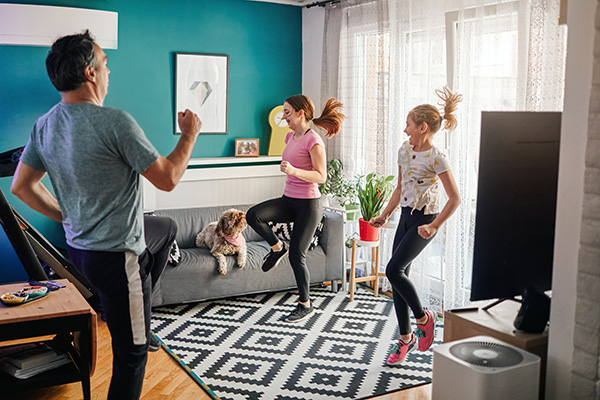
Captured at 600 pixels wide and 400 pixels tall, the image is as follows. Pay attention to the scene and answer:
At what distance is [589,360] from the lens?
206 cm

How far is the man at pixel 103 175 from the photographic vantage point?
2090 millimetres

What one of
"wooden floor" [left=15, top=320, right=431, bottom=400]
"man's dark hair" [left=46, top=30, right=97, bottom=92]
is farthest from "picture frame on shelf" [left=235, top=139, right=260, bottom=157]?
"man's dark hair" [left=46, top=30, right=97, bottom=92]

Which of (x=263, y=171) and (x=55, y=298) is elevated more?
(x=263, y=171)

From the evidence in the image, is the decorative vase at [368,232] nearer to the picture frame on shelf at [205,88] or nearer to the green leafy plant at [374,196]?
the green leafy plant at [374,196]

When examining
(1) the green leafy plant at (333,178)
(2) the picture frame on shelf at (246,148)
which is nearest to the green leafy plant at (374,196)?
(1) the green leafy plant at (333,178)

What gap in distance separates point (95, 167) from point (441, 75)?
2.87 m

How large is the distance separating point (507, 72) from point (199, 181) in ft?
9.05

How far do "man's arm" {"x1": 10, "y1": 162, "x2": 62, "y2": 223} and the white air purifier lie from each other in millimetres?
1495

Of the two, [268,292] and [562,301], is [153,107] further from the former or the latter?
[562,301]

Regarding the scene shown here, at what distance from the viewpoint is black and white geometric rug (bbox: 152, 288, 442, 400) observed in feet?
10.9

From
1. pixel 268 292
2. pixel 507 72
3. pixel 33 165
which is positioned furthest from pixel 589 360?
pixel 268 292

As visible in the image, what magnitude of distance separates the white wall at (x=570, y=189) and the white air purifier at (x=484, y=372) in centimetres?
9

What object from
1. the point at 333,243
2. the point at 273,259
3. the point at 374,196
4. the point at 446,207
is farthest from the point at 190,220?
the point at 446,207

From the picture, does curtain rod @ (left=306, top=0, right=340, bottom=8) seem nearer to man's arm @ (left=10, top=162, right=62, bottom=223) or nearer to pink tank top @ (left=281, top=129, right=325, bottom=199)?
pink tank top @ (left=281, top=129, right=325, bottom=199)
